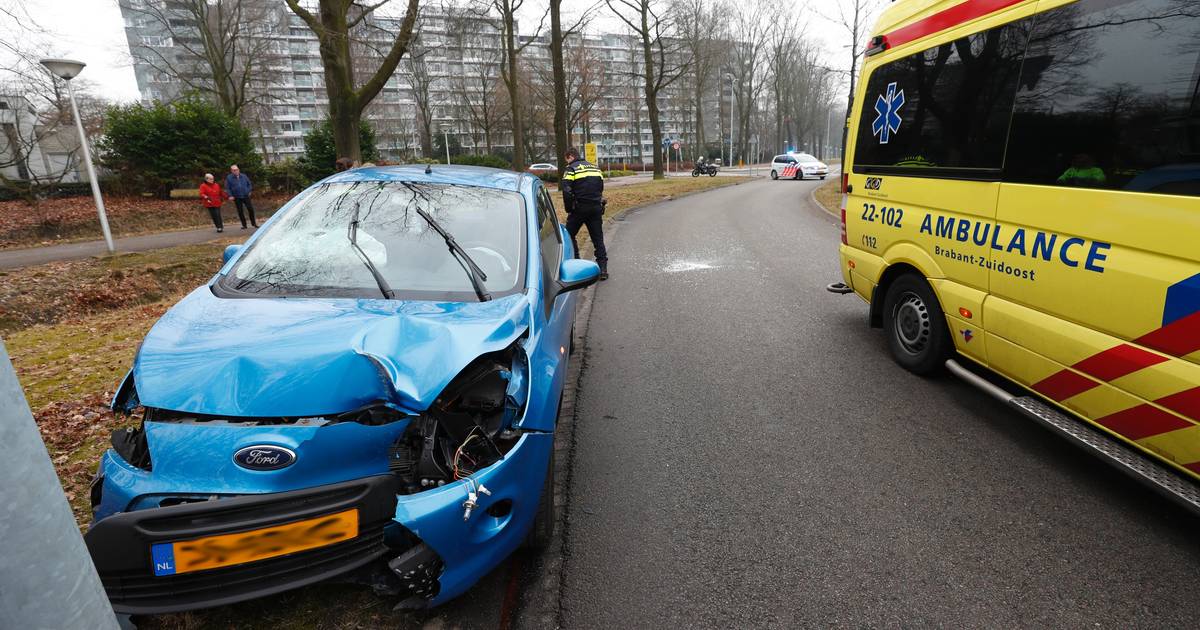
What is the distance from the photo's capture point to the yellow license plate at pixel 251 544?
176 centimetres

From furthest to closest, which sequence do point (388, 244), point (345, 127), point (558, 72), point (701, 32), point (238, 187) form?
point (701, 32), point (558, 72), point (238, 187), point (345, 127), point (388, 244)

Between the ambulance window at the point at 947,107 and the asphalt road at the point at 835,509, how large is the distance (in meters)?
1.64

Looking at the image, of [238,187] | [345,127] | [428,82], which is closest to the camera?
[345,127]

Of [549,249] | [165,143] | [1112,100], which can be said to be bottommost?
[549,249]

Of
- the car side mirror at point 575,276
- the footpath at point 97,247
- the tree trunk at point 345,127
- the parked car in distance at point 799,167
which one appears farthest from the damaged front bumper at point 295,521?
the parked car in distance at point 799,167

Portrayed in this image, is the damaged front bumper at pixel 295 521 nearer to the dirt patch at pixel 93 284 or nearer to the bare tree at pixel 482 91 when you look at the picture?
the dirt patch at pixel 93 284

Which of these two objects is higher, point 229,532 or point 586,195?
point 586,195

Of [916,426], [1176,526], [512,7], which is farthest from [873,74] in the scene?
[512,7]

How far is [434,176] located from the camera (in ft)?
12.9

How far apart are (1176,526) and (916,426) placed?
4.09ft

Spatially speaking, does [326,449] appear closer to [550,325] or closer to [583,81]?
[550,325]

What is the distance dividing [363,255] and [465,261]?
550mm

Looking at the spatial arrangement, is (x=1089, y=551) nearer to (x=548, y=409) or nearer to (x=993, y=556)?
(x=993, y=556)

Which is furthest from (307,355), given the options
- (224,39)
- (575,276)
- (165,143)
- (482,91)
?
(482,91)
